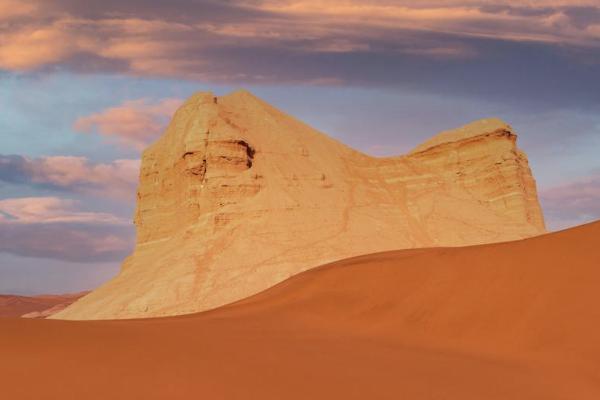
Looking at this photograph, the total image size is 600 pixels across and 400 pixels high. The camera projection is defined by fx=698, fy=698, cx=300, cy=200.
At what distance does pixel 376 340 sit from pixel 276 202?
34.8 meters

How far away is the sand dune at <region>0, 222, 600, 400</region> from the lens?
646cm

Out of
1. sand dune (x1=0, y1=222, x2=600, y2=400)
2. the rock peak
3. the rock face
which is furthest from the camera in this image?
the rock peak

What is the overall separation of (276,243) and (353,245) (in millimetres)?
4662

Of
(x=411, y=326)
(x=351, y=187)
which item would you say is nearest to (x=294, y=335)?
(x=411, y=326)

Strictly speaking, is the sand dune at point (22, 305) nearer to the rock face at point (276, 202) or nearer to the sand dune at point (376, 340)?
the rock face at point (276, 202)

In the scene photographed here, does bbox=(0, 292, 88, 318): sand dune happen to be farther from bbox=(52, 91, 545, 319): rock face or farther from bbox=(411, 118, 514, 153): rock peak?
bbox=(411, 118, 514, 153): rock peak

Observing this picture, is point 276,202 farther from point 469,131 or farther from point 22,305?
point 22,305

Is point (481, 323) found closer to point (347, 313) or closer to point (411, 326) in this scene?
point (411, 326)

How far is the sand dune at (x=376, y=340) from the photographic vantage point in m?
6.46

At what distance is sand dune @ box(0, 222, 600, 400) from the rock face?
84.9 feet

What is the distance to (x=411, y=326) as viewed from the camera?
1045 cm

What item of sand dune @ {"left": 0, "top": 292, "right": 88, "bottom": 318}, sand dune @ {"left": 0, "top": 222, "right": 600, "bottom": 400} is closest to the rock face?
sand dune @ {"left": 0, "top": 222, "right": 600, "bottom": 400}

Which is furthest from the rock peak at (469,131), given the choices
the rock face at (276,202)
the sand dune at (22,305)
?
the sand dune at (22,305)

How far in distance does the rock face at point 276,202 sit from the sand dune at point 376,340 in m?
25.9
